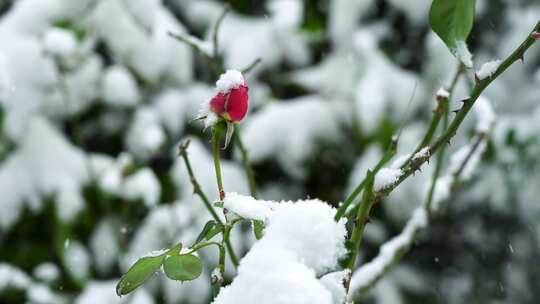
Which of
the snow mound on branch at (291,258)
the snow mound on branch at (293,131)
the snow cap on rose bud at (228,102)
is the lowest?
the snow mound on branch at (291,258)

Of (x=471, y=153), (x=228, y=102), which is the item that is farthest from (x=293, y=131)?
(x=228, y=102)

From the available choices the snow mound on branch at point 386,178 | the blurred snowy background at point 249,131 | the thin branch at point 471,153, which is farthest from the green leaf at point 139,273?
the blurred snowy background at point 249,131

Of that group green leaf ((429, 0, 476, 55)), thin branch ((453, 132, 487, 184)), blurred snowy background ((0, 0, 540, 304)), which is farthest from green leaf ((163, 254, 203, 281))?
blurred snowy background ((0, 0, 540, 304))

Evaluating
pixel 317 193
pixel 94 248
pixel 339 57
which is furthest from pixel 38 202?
pixel 339 57

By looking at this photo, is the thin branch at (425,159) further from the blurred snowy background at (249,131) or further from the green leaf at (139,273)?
the blurred snowy background at (249,131)

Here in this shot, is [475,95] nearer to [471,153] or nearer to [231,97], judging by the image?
[231,97]

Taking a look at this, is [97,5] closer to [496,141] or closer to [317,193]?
[317,193]

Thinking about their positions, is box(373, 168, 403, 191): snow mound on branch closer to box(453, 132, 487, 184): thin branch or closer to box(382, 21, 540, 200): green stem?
box(382, 21, 540, 200): green stem
